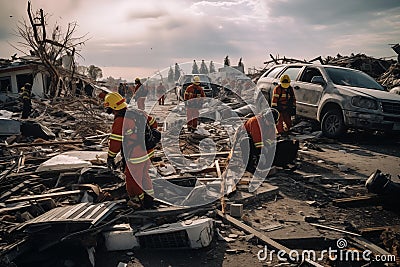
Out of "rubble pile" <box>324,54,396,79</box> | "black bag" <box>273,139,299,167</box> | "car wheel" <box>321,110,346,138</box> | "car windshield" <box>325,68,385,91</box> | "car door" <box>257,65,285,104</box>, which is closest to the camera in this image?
"black bag" <box>273,139,299,167</box>

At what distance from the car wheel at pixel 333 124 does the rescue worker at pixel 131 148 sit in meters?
5.84

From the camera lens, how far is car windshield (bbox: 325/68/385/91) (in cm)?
876

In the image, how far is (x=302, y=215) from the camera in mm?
4508

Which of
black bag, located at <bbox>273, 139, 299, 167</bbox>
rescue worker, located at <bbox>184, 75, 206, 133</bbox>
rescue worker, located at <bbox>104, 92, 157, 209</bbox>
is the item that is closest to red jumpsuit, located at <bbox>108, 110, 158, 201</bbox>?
rescue worker, located at <bbox>104, 92, 157, 209</bbox>

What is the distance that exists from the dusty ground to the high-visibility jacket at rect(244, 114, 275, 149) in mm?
704

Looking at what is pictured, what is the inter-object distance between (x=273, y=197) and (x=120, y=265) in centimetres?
271

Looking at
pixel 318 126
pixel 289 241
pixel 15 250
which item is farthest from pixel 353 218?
pixel 318 126

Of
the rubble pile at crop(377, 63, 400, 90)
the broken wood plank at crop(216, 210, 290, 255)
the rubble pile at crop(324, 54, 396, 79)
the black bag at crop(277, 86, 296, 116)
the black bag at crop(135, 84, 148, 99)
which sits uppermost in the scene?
the rubble pile at crop(324, 54, 396, 79)

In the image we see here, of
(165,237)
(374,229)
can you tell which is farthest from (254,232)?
(374,229)

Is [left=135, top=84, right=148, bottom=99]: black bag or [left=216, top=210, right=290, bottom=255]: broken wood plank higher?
[left=135, top=84, right=148, bottom=99]: black bag

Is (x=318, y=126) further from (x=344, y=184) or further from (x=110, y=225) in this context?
(x=110, y=225)

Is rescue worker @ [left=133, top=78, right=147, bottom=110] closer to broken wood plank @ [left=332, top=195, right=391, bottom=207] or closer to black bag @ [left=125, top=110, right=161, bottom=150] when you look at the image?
black bag @ [left=125, top=110, right=161, bottom=150]

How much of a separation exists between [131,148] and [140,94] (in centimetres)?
892

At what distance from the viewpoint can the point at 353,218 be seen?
14.4 ft
